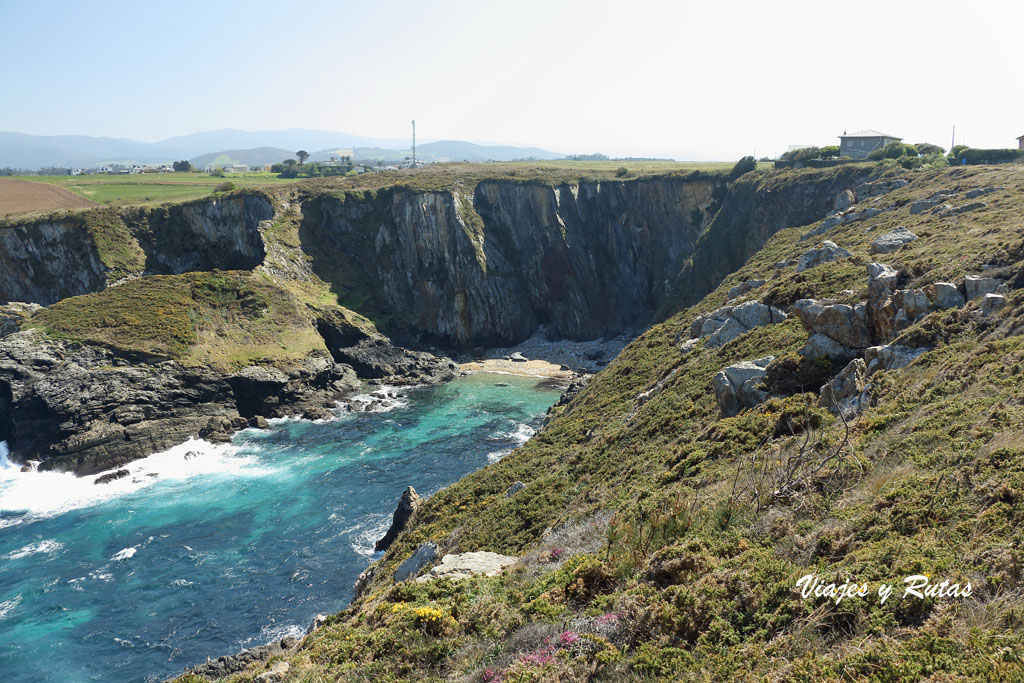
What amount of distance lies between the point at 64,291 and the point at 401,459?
158 ft

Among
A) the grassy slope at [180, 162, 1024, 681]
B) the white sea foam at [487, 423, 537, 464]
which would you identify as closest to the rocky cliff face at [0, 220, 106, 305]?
the white sea foam at [487, 423, 537, 464]

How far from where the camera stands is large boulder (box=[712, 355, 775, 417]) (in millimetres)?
19406

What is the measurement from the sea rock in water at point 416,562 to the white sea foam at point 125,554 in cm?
2045

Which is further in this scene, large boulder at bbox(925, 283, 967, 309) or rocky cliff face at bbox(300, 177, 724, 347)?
rocky cliff face at bbox(300, 177, 724, 347)

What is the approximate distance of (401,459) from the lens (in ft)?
145

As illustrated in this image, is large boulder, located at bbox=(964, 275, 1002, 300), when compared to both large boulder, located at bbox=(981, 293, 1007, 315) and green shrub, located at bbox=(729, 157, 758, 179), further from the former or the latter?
green shrub, located at bbox=(729, 157, 758, 179)

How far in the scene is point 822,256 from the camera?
3328 centimetres

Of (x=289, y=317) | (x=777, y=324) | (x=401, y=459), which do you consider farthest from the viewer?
(x=289, y=317)

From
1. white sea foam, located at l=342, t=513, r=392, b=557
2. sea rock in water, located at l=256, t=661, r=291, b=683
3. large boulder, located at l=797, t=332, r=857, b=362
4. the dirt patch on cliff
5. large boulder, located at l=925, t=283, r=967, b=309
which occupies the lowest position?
white sea foam, located at l=342, t=513, r=392, b=557

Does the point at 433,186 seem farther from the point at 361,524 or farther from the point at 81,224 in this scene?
the point at 361,524

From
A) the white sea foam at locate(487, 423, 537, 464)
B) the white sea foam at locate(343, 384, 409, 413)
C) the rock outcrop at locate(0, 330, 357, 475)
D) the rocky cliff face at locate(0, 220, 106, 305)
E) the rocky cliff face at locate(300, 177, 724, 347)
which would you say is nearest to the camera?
the rock outcrop at locate(0, 330, 357, 475)

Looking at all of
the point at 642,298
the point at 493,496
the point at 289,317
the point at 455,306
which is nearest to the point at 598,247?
the point at 642,298

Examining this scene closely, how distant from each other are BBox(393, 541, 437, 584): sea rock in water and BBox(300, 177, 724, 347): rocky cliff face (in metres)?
55.2

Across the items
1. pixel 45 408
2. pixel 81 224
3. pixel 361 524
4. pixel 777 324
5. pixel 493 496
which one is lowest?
pixel 361 524
